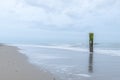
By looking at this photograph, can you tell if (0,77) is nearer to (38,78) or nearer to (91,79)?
(38,78)

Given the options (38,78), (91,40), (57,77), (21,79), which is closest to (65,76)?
(57,77)

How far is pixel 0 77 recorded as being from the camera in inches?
375

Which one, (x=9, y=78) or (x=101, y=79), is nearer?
(x=9, y=78)

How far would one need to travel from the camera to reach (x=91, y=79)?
400 inches

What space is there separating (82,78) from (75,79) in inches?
14.9

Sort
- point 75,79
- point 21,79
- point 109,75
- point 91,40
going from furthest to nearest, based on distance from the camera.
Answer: point 91,40, point 109,75, point 75,79, point 21,79

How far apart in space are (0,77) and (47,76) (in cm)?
185

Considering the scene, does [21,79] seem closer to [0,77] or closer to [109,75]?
[0,77]

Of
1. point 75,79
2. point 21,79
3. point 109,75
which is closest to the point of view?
point 21,79

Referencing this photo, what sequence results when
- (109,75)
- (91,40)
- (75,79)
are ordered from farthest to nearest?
(91,40)
(109,75)
(75,79)

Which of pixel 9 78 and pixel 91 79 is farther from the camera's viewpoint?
pixel 91 79

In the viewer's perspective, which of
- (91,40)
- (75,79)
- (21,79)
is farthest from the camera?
(91,40)

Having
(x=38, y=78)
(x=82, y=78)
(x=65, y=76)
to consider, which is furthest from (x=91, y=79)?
(x=38, y=78)

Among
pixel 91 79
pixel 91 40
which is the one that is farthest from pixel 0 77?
pixel 91 40
